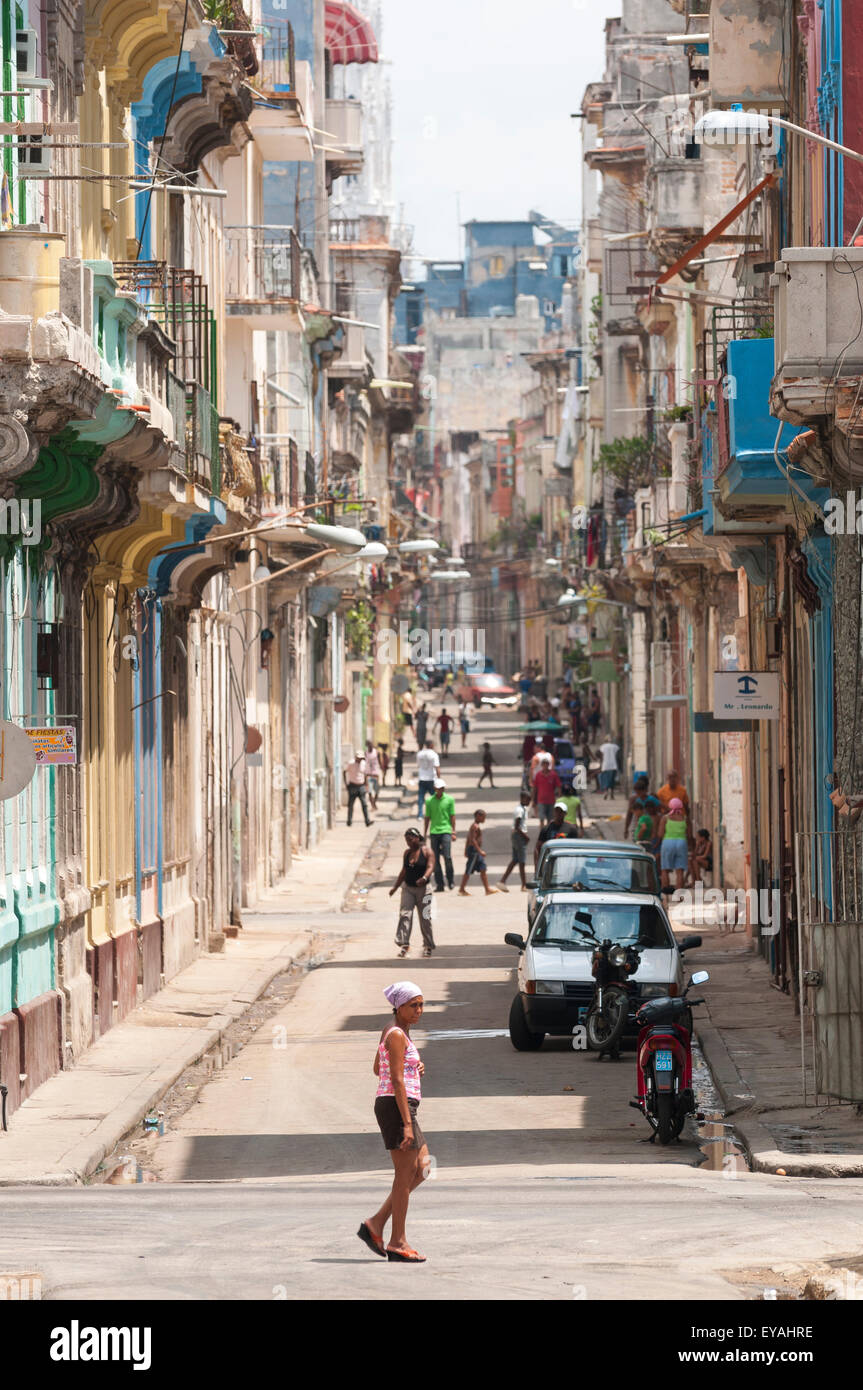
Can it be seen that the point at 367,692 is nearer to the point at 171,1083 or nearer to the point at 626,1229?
the point at 171,1083


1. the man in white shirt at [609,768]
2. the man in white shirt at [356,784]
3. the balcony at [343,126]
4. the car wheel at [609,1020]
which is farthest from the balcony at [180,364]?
the man in white shirt at [609,768]

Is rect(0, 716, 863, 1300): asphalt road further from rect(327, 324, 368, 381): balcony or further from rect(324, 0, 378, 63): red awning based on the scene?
rect(324, 0, 378, 63): red awning

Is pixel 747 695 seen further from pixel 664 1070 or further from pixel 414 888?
pixel 664 1070

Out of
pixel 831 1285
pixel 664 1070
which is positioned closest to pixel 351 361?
pixel 664 1070

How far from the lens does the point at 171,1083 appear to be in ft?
58.9

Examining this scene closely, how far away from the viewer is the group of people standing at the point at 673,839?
31.3m

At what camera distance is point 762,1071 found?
59.6ft

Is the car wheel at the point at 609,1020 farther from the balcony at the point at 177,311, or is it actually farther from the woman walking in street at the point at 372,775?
the woman walking in street at the point at 372,775

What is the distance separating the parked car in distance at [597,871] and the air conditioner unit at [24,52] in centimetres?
877

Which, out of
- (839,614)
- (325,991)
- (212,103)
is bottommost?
(325,991)
